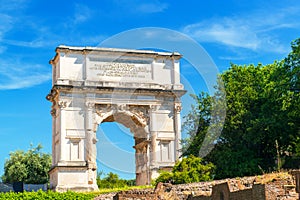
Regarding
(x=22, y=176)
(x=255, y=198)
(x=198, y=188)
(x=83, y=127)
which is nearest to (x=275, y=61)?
(x=83, y=127)

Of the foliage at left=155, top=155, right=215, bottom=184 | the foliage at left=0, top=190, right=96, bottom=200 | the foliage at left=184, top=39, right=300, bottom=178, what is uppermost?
the foliage at left=184, top=39, right=300, bottom=178

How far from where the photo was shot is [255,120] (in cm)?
3625

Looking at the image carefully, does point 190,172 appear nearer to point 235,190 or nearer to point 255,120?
point 255,120

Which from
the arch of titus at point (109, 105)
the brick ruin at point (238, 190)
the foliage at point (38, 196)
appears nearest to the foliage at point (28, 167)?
the arch of titus at point (109, 105)

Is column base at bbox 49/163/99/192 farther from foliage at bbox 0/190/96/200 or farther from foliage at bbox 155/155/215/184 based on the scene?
foliage at bbox 155/155/215/184

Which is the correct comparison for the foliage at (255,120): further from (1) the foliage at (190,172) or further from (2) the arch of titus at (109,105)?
(2) the arch of titus at (109,105)

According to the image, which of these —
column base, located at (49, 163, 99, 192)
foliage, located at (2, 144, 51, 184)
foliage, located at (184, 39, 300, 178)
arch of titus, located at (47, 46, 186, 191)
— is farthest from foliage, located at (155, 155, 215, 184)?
foliage, located at (2, 144, 51, 184)

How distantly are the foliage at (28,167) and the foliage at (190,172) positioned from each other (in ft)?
120

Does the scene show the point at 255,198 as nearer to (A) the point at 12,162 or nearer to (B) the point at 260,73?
(B) the point at 260,73

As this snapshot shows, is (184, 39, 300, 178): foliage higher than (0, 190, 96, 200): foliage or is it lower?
higher

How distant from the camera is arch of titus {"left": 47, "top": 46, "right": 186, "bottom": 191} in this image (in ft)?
157

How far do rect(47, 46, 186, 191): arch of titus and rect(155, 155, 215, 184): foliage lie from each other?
1280 cm

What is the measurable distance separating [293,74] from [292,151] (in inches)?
215

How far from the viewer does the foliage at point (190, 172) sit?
110ft
